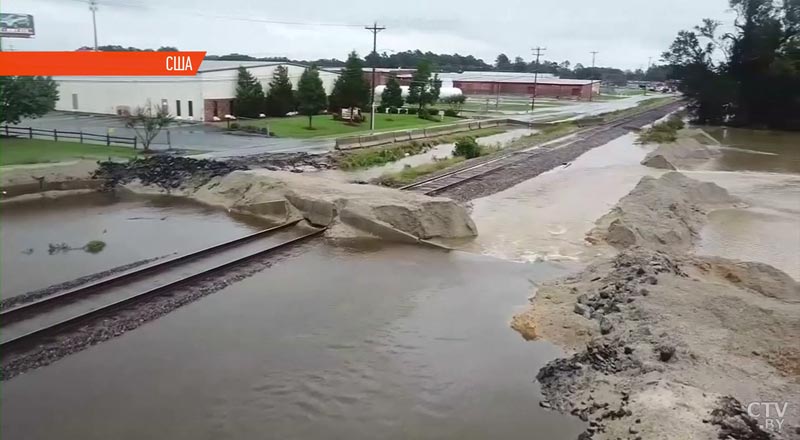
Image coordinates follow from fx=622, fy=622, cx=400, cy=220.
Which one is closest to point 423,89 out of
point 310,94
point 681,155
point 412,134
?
point 412,134

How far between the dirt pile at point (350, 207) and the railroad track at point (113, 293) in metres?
2.06

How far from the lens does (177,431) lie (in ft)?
25.9

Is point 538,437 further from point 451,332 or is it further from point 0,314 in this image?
point 0,314

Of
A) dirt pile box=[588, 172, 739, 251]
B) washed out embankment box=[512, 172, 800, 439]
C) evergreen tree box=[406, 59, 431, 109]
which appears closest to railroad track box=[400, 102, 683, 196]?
dirt pile box=[588, 172, 739, 251]

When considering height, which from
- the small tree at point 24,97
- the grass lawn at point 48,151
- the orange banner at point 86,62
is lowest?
the grass lawn at point 48,151

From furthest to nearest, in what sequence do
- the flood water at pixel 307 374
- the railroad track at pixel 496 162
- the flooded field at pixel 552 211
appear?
the railroad track at pixel 496 162 < the flooded field at pixel 552 211 < the flood water at pixel 307 374

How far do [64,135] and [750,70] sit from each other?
61.1 meters

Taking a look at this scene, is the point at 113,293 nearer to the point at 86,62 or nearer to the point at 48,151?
the point at 86,62

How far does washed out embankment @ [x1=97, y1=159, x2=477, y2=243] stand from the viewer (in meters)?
17.8

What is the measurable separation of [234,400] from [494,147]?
112ft

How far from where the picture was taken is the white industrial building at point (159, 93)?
42625mm

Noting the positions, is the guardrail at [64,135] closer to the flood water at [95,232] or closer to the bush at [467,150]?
the flood water at [95,232]

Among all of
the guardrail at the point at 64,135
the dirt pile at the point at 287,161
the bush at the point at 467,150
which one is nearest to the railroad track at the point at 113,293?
the dirt pile at the point at 287,161

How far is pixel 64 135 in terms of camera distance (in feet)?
108
